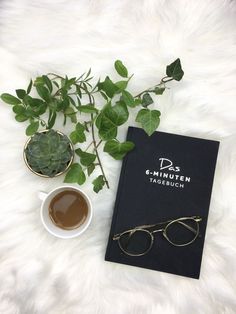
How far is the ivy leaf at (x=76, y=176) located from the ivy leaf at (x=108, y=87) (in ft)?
0.47

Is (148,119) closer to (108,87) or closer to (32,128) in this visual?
(108,87)

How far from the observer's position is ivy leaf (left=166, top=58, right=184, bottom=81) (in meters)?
0.66

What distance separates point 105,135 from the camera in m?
0.64

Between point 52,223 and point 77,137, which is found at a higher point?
point 77,137

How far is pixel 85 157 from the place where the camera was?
0.66 m

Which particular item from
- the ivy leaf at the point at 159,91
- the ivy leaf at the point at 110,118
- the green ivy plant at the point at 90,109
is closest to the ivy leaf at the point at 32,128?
the green ivy plant at the point at 90,109

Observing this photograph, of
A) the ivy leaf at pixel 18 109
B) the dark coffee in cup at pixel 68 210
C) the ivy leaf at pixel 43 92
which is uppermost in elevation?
the ivy leaf at pixel 43 92

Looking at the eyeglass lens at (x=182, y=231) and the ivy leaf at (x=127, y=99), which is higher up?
the ivy leaf at (x=127, y=99)

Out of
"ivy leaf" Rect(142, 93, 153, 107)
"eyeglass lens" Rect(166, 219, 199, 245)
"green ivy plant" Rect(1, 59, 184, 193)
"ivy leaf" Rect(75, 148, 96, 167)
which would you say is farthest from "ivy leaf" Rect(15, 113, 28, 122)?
"eyeglass lens" Rect(166, 219, 199, 245)

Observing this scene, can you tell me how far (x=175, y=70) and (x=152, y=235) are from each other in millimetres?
310

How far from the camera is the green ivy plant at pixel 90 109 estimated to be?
0.64 meters

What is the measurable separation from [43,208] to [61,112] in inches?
7.2

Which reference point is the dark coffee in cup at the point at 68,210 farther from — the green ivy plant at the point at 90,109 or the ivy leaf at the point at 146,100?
the ivy leaf at the point at 146,100

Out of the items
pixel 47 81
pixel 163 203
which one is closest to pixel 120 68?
pixel 47 81
